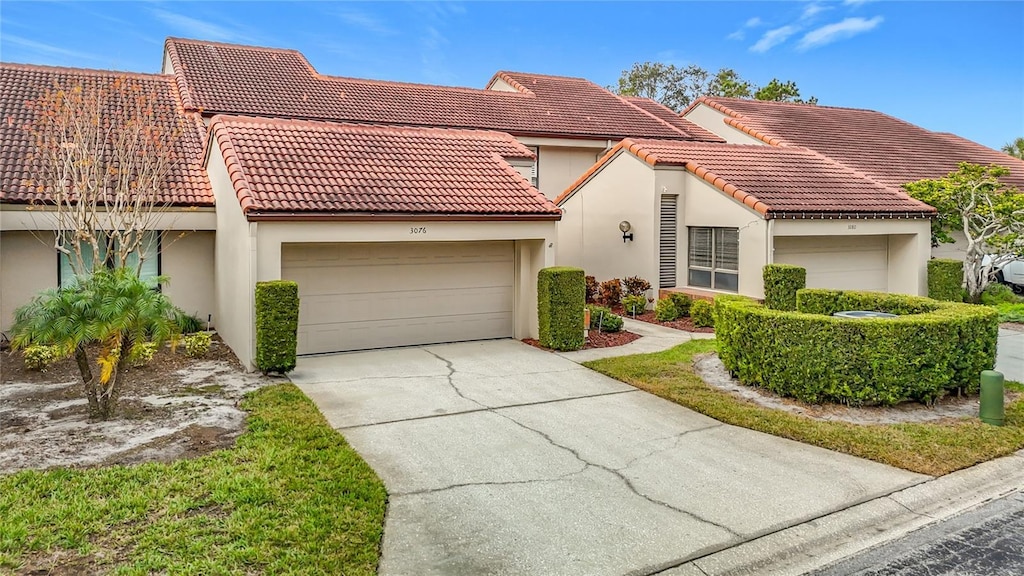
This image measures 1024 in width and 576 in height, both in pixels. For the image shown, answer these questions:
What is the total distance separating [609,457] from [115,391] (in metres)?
6.02

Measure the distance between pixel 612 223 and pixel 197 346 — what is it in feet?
35.8

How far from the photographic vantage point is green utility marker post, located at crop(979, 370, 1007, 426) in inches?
337

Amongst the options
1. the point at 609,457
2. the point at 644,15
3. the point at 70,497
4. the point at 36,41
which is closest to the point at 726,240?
the point at 609,457

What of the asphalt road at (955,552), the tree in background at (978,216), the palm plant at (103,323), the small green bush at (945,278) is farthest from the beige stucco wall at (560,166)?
the asphalt road at (955,552)

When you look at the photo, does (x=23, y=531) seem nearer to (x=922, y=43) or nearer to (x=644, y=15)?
(x=644, y=15)

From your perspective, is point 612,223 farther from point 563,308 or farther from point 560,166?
point 563,308

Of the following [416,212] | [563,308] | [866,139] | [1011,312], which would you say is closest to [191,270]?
[416,212]

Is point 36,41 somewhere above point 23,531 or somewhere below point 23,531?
above

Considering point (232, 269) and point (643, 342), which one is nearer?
point (232, 269)

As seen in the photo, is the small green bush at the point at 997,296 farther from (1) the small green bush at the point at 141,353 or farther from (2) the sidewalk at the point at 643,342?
(1) the small green bush at the point at 141,353

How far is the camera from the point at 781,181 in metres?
17.6

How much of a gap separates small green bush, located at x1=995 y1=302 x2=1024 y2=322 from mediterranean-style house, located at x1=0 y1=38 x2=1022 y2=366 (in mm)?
1966

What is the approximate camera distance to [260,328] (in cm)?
1100

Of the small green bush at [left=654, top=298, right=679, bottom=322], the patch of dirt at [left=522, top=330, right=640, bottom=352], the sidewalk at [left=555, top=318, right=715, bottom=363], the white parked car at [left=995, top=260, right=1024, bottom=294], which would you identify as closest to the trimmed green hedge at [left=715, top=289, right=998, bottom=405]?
the sidewalk at [left=555, top=318, right=715, bottom=363]
